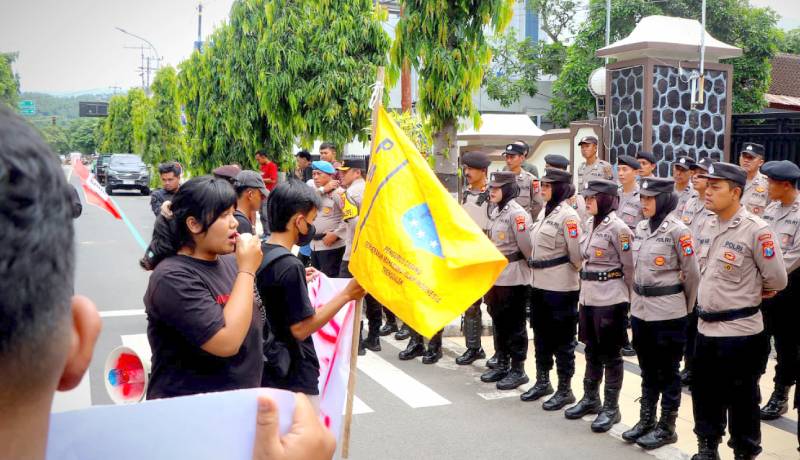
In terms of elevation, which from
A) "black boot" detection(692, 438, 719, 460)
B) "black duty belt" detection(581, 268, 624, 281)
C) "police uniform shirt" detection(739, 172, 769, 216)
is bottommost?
"black boot" detection(692, 438, 719, 460)

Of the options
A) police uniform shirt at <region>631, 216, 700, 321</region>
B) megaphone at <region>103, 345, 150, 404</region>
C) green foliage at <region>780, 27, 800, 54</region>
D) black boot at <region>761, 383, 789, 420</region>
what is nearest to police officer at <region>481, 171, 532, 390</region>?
police uniform shirt at <region>631, 216, 700, 321</region>

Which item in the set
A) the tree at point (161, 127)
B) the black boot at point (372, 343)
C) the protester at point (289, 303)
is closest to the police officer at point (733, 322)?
the protester at point (289, 303)

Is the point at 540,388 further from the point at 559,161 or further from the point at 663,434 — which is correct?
the point at 559,161

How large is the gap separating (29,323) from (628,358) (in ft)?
25.0

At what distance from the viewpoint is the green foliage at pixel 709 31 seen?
21.4 m

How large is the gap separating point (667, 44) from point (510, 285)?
25.0 ft

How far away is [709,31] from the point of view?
2231cm

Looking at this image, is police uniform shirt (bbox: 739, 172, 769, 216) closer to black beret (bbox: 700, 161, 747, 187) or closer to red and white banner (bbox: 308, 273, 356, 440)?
black beret (bbox: 700, 161, 747, 187)

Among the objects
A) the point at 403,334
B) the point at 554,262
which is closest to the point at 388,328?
the point at 403,334

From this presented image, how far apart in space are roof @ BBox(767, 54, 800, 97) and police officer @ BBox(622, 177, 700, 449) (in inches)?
920

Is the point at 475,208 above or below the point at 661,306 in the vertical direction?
above

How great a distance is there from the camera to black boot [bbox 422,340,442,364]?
7.78m

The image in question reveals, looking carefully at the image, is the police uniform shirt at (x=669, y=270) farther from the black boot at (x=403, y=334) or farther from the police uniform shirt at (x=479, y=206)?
the black boot at (x=403, y=334)

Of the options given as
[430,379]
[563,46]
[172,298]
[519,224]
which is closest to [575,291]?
[519,224]
